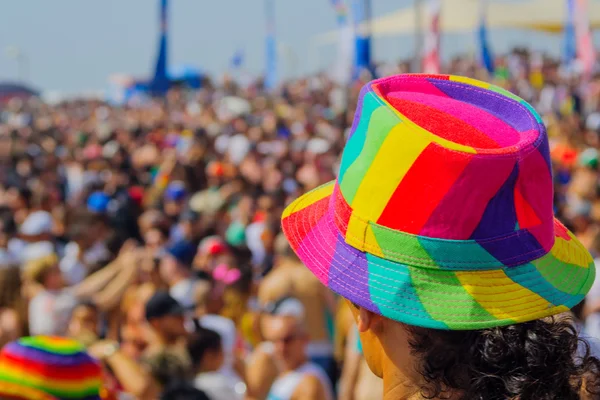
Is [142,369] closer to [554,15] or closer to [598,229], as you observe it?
[598,229]

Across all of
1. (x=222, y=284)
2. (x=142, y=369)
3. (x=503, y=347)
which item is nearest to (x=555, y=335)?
(x=503, y=347)

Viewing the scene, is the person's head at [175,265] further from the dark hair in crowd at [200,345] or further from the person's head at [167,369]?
the person's head at [167,369]

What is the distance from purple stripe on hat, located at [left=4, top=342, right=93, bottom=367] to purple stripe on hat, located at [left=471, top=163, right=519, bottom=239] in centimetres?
187

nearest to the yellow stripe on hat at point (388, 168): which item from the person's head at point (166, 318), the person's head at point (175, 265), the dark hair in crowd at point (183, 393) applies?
the dark hair in crowd at point (183, 393)

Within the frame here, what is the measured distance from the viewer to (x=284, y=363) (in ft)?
14.1

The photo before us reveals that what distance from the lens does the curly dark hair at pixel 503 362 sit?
135 centimetres

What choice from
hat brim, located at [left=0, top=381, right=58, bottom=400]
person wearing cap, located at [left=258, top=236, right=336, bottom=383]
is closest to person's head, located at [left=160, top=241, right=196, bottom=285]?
person wearing cap, located at [left=258, top=236, right=336, bottom=383]

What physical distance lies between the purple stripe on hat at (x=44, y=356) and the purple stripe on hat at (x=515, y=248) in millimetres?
1876

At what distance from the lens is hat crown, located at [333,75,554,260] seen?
53.6 inches

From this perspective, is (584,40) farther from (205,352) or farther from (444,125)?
(444,125)

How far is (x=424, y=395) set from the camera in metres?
1.41

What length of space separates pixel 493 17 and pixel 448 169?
105ft

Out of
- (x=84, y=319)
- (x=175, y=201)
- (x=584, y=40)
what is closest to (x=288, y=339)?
(x=84, y=319)

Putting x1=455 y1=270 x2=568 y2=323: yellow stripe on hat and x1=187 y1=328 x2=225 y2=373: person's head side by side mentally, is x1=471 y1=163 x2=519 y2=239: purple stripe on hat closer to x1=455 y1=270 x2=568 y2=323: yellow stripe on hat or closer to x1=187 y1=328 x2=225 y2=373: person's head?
x1=455 y1=270 x2=568 y2=323: yellow stripe on hat
